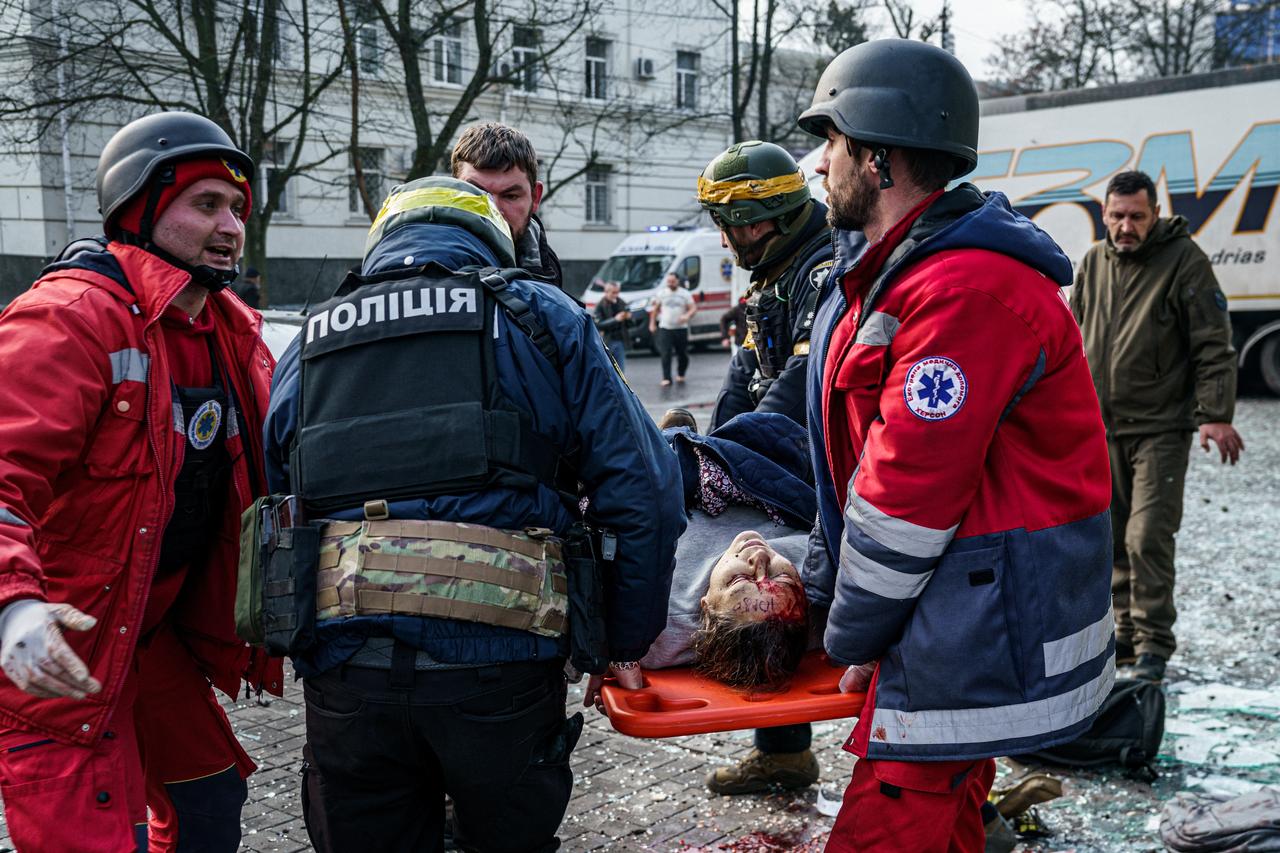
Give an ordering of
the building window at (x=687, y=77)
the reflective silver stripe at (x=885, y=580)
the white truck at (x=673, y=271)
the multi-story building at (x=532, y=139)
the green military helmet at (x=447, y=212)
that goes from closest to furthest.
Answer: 1. the reflective silver stripe at (x=885, y=580)
2. the green military helmet at (x=447, y=212)
3. the multi-story building at (x=532, y=139)
4. the white truck at (x=673, y=271)
5. the building window at (x=687, y=77)

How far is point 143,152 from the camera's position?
9.70 ft

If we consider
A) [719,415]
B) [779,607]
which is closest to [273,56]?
[719,415]

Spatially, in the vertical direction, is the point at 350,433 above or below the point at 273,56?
below

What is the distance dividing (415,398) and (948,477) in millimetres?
1091

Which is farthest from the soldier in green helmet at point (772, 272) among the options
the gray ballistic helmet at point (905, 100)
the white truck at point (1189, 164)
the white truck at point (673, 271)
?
the white truck at point (673, 271)

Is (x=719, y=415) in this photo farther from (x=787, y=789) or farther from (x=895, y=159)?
(x=895, y=159)

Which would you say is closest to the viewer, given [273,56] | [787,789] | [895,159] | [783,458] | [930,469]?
[930,469]

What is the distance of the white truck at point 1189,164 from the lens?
49.5 ft

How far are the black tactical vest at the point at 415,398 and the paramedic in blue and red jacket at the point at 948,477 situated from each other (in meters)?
0.74

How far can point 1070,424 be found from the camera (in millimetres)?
2490

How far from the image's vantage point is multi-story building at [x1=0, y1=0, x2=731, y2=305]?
73.9 feet

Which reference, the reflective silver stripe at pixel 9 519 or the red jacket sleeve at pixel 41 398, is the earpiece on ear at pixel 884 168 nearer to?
the red jacket sleeve at pixel 41 398

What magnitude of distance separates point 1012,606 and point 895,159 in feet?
3.29

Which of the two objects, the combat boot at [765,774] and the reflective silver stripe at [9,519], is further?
the combat boot at [765,774]
